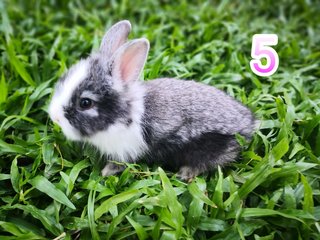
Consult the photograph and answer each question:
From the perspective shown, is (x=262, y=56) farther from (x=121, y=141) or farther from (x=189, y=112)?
(x=121, y=141)

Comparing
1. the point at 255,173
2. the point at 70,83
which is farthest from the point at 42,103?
the point at 255,173

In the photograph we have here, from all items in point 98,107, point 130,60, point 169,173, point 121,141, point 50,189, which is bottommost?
point 169,173

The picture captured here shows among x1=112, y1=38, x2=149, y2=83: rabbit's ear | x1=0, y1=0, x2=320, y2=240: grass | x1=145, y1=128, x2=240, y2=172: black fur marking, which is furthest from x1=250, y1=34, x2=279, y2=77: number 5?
x1=112, y1=38, x2=149, y2=83: rabbit's ear

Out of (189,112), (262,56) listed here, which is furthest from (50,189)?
(262,56)

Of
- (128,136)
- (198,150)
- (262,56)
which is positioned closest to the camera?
(128,136)

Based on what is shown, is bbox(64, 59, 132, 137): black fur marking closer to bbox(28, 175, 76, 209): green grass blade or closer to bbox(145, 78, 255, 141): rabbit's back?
bbox(145, 78, 255, 141): rabbit's back

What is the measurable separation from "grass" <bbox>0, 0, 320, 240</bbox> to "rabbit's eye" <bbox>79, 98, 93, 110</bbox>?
1.59 feet

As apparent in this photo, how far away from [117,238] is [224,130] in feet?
3.31

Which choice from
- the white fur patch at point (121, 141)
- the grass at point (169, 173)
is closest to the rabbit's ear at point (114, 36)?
the white fur patch at point (121, 141)

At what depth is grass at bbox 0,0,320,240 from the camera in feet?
8.34

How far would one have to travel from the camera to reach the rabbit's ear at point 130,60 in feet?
8.58

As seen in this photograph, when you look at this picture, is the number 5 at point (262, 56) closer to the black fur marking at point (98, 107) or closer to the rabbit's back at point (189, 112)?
the rabbit's back at point (189, 112)

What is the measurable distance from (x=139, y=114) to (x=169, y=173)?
49 cm

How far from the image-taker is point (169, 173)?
2928 millimetres
